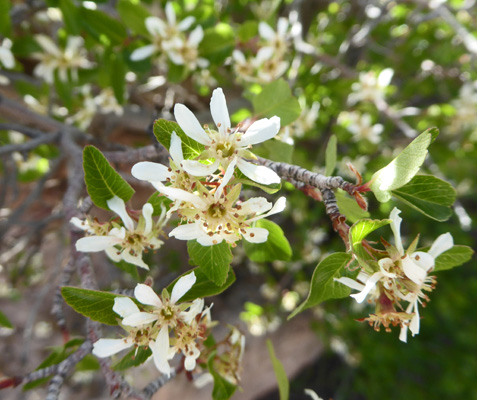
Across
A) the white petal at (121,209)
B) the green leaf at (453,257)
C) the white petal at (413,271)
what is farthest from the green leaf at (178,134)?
the green leaf at (453,257)

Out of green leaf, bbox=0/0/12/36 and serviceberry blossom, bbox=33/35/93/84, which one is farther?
serviceberry blossom, bbox=33/35/93/84

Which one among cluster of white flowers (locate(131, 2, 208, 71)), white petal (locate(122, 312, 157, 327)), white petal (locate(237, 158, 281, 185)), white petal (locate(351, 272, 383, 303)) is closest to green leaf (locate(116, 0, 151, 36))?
cluster of white flowers (locate(131, 2, 208, 71))

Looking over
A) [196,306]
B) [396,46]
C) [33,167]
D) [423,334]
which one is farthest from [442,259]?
[423,334]

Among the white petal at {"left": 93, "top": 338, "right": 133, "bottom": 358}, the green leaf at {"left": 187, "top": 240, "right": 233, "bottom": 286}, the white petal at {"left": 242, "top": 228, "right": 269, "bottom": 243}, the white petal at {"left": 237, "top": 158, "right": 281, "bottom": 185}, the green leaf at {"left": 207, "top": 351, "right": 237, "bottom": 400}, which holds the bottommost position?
the green leaf at {"left": 207, "top": 351, "right": 237, "bottom": 400}

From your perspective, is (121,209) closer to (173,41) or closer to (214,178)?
(214,178)

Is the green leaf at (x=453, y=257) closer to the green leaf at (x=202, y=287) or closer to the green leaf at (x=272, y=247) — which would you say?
the green leaf at (x=272, y=247)

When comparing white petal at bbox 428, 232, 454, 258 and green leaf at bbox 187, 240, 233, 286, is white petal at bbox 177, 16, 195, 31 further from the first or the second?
white petal at bbox 428, 232, 454, 258

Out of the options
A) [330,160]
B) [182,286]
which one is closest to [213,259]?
[182,286]
